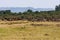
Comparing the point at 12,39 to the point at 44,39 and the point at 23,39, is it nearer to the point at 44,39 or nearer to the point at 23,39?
the point at 23,39

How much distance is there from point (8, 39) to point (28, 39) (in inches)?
80.7

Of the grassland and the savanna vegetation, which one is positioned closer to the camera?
the grassland

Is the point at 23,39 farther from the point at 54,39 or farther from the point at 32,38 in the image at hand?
the point at 54,39

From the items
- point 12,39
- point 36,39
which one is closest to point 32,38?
point 36,39

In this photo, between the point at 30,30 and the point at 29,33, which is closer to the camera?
the point at 29,33

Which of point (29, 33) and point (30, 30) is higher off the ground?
point (29, 33)

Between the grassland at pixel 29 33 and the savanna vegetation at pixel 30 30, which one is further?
the savanna vegetation at pixel 30 30

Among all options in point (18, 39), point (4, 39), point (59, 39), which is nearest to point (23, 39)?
point (18, 39)

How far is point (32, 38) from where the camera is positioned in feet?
76.1

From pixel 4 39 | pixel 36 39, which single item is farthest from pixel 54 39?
pixel 4 39

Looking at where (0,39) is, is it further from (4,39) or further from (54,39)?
(54,39)

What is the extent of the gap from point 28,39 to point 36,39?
82cm

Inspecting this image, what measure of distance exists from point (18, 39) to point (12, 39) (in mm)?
619

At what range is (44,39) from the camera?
73.6ft
